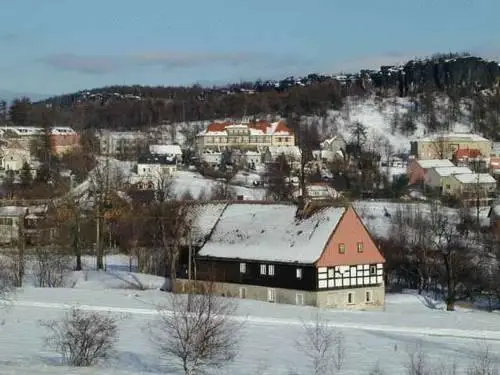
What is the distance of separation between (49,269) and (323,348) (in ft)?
57.1

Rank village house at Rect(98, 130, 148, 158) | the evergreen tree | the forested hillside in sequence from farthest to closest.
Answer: the forested hillside < village house at Rect(98, 130, 148, 158) < the evergreen tree

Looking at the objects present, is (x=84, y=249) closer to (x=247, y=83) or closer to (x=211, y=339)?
(x=211, y=339)

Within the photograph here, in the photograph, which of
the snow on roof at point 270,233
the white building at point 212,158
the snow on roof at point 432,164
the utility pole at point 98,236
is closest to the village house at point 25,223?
the utility pole at point 98,236

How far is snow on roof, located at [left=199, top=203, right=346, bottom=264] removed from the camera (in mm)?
32125

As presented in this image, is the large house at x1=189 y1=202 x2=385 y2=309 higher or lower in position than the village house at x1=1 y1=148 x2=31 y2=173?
lower

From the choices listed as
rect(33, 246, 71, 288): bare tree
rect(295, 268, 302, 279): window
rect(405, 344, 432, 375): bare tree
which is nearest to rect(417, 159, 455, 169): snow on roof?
rect(295, 268, 302, 279): window

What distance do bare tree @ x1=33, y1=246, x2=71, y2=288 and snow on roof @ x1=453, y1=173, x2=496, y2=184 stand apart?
5162 centimetres

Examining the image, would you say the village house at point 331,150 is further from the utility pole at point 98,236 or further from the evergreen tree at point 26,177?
the utility pole at point 98,236

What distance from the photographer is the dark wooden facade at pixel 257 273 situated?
31.3m

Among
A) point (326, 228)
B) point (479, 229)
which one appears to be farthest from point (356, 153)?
point (326, 228)

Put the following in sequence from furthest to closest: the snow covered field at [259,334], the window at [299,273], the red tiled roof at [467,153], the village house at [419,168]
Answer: the red tiled roof at [467,153] → the village house at [419,168] → the window at [299,273] → the snow covered field at [259,334]

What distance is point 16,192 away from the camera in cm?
6419

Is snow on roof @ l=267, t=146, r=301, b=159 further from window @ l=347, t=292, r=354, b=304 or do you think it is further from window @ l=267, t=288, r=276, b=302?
window @ l=267, t=288, r=276, b=302

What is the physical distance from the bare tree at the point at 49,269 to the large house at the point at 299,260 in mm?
4879
